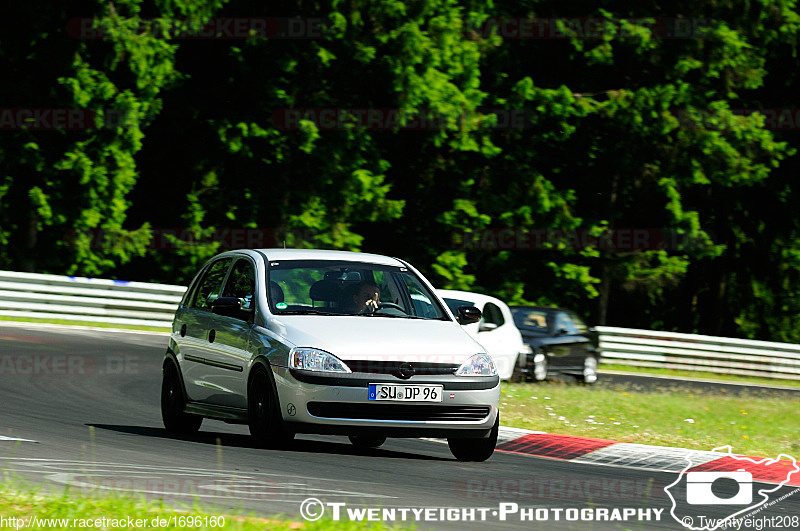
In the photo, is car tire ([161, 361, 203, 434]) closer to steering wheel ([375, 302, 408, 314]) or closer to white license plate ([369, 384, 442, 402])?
steering wheel ([375, 302, 408, 314])

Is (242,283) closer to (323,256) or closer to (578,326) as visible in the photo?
(323,256)

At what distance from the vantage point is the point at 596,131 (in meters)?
36.3

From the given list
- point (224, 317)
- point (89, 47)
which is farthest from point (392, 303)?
point (89, 47)

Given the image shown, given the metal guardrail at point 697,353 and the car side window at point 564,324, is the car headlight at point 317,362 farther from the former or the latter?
the metal guardrail at point 697,353

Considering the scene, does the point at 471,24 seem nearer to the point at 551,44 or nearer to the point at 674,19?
the point at 551,44

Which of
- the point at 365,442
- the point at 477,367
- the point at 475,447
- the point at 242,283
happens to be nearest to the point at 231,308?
the point at 242,283

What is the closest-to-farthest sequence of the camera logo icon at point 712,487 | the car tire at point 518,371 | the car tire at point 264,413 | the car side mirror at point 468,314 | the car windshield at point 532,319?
the camera logo icon at point 712,487
the car tire at point 264,413
the car side mirror at point 468,314
the car tire at point 518,371
the car windshield at point 532,319

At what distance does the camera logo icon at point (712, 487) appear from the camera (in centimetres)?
873

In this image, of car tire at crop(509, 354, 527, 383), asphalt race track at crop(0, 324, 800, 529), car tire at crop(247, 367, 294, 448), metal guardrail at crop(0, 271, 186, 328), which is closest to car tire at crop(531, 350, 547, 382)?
car tire at crop(509, 354, 527, 383)

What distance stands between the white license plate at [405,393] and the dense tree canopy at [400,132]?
21210 mm

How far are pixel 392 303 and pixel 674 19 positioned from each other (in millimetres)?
27321

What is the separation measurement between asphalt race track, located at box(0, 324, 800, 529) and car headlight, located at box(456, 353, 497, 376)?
27.7 inches

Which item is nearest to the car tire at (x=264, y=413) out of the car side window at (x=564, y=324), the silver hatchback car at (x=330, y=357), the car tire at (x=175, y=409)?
the silver hatchback car at (x=330, y=357)

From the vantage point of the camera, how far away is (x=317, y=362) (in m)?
9.38
